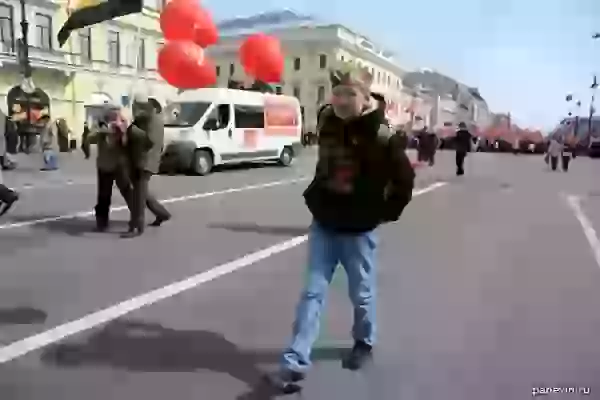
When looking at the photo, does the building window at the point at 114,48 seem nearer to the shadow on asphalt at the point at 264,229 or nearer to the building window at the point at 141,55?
the building window at the point at 141,55

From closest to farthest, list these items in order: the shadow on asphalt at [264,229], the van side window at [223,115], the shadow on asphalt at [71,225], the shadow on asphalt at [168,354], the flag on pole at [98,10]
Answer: the shadow on asphalt at [168,354]
the flag on pole at [98,10]
the shadow on asphalt at [71,225]
the shadow on asphalt at [264,229]
the van side window at [223,115]

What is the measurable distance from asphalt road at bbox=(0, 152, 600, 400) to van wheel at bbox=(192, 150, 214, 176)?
7.71 metres

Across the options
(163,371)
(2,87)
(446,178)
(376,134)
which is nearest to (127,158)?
(163,371)

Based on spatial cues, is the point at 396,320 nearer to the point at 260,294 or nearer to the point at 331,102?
the point at 260,294

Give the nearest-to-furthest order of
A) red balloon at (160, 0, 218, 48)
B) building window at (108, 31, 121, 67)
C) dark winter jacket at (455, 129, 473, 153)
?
red balloon at (160, 0, 218, 48) < dark winter jacket at (455, 129, 473, 153) < building window at (108, 31, 121, 67)

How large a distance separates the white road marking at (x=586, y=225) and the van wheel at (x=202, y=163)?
8795 millimetres

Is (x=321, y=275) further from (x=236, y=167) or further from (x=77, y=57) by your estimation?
(x=77, y=57)

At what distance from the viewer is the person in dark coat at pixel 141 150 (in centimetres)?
721

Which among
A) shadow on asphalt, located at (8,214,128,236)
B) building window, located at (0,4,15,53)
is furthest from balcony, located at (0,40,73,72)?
shadow on asphalt, located at (8,214,128,236)

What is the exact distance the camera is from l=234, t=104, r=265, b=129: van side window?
17656mm

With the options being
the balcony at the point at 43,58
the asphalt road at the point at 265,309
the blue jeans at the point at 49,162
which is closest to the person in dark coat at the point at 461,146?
the asphalt road at the point at 265,309

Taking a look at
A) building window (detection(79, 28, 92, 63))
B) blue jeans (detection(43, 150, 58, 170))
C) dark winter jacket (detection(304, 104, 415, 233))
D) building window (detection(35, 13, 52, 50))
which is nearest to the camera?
dark winter jacket (detection(304, 104, 415, 233))

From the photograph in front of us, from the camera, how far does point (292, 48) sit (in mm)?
9016

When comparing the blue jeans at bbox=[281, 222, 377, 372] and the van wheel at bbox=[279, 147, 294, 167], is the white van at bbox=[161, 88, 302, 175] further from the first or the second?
the blue jeans at bbox=[281, 222, 377, 372]
